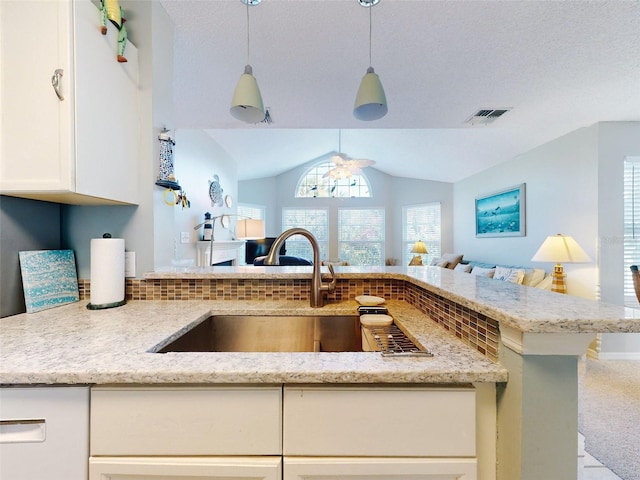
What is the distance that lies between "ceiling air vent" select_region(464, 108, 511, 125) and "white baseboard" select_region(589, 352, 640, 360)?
8.41ft

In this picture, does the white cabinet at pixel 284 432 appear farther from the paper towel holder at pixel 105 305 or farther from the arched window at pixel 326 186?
the arched window at pixel 326 186

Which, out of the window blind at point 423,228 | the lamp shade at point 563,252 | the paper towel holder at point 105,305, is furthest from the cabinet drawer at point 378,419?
the window blind at point 423,228

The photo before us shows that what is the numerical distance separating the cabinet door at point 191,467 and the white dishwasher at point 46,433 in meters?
0.05

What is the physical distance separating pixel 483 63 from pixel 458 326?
189 centimetres

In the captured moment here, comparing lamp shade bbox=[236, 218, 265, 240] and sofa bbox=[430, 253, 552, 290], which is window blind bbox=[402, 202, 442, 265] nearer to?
sofa bbox=[430, 253, 552, 290]

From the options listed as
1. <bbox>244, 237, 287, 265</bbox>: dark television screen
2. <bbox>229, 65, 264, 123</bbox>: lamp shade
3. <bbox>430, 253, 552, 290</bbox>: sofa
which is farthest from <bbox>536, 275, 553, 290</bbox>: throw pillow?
<bbox>244, 237, 287, 265</bbox>: dark television screen

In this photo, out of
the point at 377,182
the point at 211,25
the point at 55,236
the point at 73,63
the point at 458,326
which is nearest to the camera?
the point at 458,326

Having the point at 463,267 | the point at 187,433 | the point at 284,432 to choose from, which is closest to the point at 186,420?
the point at 187,433

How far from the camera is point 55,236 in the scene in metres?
1.29

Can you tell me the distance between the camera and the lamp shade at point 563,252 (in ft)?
9.02

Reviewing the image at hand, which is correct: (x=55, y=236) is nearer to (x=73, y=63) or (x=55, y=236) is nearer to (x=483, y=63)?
(x=73, y=63)

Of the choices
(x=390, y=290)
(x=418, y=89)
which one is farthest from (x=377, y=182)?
(x=390, y=290)

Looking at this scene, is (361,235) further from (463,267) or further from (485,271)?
(485,271)

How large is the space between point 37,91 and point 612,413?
3.63m
